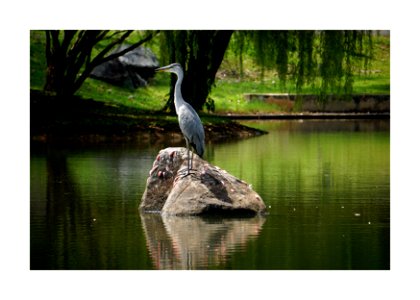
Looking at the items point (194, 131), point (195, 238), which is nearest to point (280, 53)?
point (194, 131)

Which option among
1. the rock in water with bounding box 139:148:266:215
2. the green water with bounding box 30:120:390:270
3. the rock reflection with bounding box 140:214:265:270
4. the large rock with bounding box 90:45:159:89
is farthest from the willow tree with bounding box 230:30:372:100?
the rock reflection with bounding box 140:214:265:270

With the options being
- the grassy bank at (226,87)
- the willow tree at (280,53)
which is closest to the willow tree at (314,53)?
the willow tree at (280,53)

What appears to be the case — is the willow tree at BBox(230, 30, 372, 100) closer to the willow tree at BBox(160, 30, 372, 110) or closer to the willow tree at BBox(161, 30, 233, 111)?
the willow tree at BBox(160, 30, 372, 110)

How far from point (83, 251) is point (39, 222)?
2.08 metres

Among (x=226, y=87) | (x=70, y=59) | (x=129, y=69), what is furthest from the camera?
(x=226, y=87)

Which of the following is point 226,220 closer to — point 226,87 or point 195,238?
point 195,238

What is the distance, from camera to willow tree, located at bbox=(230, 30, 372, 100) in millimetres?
25062

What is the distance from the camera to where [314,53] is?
2597cm

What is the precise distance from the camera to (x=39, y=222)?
13.0m

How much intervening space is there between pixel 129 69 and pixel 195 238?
22.9 meters

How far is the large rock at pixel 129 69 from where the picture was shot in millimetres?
33844

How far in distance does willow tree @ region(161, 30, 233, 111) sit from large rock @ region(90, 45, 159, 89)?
542 centimetres

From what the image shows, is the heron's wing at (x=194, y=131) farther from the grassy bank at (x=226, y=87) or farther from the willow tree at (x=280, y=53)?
the grassy bank at (x=226, y=87)

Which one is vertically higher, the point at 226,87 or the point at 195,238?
the point at 226,87
